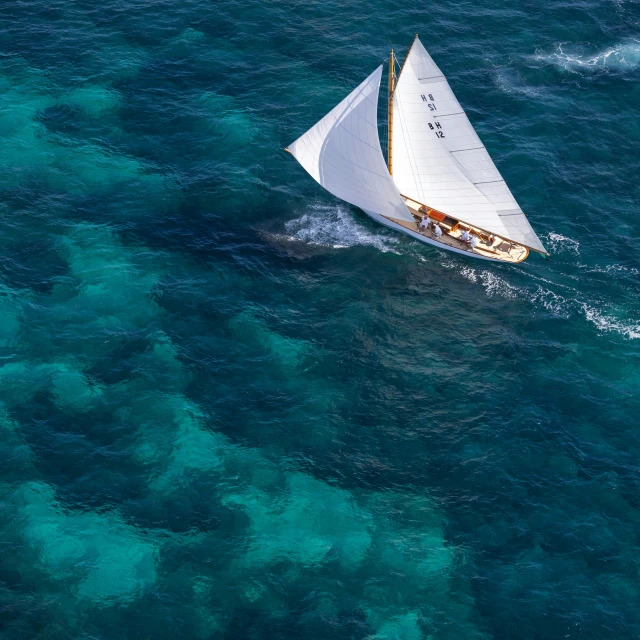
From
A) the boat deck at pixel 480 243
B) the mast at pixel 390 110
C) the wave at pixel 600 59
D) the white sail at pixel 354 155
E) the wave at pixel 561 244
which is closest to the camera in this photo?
the white sail at pixel 354 155

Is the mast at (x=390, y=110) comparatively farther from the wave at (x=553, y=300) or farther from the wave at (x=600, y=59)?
the wave at (x=600, y=59)

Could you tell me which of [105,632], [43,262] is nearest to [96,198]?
[43,262]

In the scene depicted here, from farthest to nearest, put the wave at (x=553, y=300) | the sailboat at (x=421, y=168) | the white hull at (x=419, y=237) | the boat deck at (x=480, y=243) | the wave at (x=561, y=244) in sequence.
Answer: the wave at (x=561, y=244) < the white hull at (x=419, y=237) < the boat deck at (x=480, y=243) < the wave at (x=553, y=300) < the sailboat at (x=421, y=168)

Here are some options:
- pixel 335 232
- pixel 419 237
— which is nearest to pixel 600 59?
pixel 419 237

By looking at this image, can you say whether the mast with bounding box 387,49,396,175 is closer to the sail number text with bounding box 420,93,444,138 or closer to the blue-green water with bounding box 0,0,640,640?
the sail number text with bounding box 420,93,444,138

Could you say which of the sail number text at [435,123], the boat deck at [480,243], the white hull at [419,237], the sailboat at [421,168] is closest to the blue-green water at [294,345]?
the white hull at [419,237]

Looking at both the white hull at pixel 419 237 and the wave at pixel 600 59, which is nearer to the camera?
the white hull at pixel 419 237

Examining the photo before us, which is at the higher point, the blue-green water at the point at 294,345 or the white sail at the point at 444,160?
the white sail at the point at 444,160
